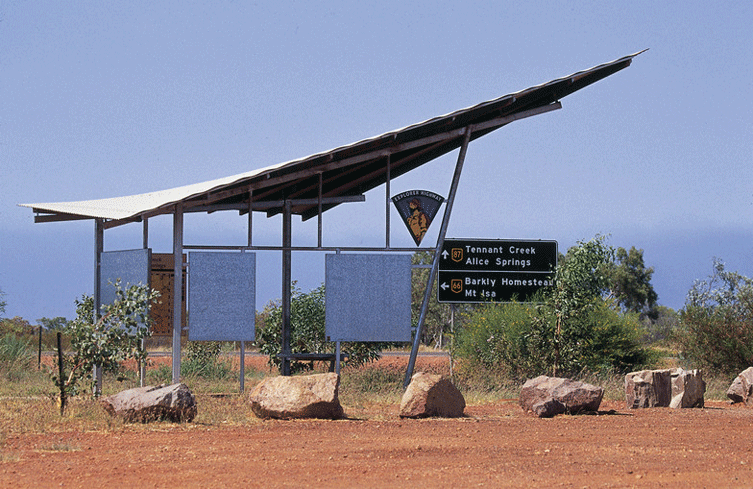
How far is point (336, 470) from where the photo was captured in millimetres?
8188

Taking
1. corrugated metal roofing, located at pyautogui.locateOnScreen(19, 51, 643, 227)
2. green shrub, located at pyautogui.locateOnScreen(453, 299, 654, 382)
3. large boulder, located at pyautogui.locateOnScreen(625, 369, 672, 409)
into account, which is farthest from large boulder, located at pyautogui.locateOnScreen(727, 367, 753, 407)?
corrugated metal roofing, located at pyautogui.locateOnScreen(19, 51, 643, 227)

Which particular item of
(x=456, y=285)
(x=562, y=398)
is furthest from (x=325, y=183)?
(x=562, y=398)

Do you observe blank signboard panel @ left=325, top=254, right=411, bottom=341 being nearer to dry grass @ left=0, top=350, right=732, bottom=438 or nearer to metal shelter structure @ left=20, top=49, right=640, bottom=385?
metal shelter structure @ left=20, top=49, right=640, bottom=385

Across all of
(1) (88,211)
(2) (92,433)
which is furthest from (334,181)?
(2) (92,433)

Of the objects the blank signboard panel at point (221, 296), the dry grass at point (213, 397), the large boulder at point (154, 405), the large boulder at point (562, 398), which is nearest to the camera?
the dry grass at point (213, 397)

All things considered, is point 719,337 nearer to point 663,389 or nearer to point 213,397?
point 663,389

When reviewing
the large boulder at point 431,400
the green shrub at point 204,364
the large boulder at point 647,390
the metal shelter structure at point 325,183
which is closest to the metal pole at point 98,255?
the metal shelter structure at point 325,183

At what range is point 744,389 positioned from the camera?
15.5 metres

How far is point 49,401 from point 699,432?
9.57 metres

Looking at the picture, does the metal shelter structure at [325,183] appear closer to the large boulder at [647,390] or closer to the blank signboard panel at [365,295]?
Result: the blank signboard panel at [365,295]

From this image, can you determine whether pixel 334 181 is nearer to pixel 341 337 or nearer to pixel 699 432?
pixel 341 337

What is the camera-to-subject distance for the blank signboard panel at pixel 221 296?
15.6 meters

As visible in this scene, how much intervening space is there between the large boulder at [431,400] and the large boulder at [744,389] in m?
5.74

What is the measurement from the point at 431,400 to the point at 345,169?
595 cm
